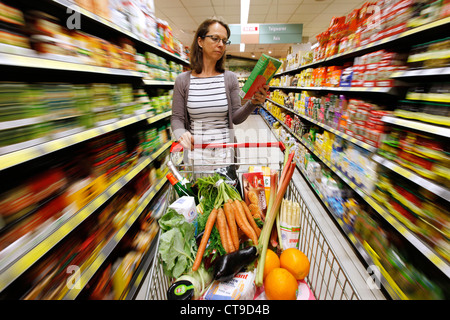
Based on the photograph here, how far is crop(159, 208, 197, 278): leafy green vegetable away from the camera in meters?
0.80

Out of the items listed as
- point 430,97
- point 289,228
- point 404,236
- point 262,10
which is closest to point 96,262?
point 289,228

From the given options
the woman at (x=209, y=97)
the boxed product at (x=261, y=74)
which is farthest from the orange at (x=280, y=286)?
the boxed product at (x=261, y=74)

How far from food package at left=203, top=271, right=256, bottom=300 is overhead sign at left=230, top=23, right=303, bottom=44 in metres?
7.18

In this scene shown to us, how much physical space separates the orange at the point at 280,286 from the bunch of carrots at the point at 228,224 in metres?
0.15

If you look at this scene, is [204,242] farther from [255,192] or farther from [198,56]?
[198,56]

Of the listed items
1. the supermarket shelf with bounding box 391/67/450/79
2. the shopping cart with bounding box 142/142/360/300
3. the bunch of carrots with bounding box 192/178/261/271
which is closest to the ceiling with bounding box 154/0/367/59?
the supermarket shelf with bounding box 391/67/450/79

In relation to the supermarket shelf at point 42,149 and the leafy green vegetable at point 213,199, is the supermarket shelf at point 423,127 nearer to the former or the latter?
the leafy green vegetable at point 213,199

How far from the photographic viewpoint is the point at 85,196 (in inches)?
46.0

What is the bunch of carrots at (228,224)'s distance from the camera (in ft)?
2.80

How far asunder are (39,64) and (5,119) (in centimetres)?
27

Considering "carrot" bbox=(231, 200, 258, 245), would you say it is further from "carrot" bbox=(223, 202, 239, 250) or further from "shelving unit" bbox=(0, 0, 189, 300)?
"shelving unit" bbox=(0, 0, 189, 300)

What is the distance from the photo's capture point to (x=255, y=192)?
1.13 m

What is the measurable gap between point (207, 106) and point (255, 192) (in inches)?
34.3
